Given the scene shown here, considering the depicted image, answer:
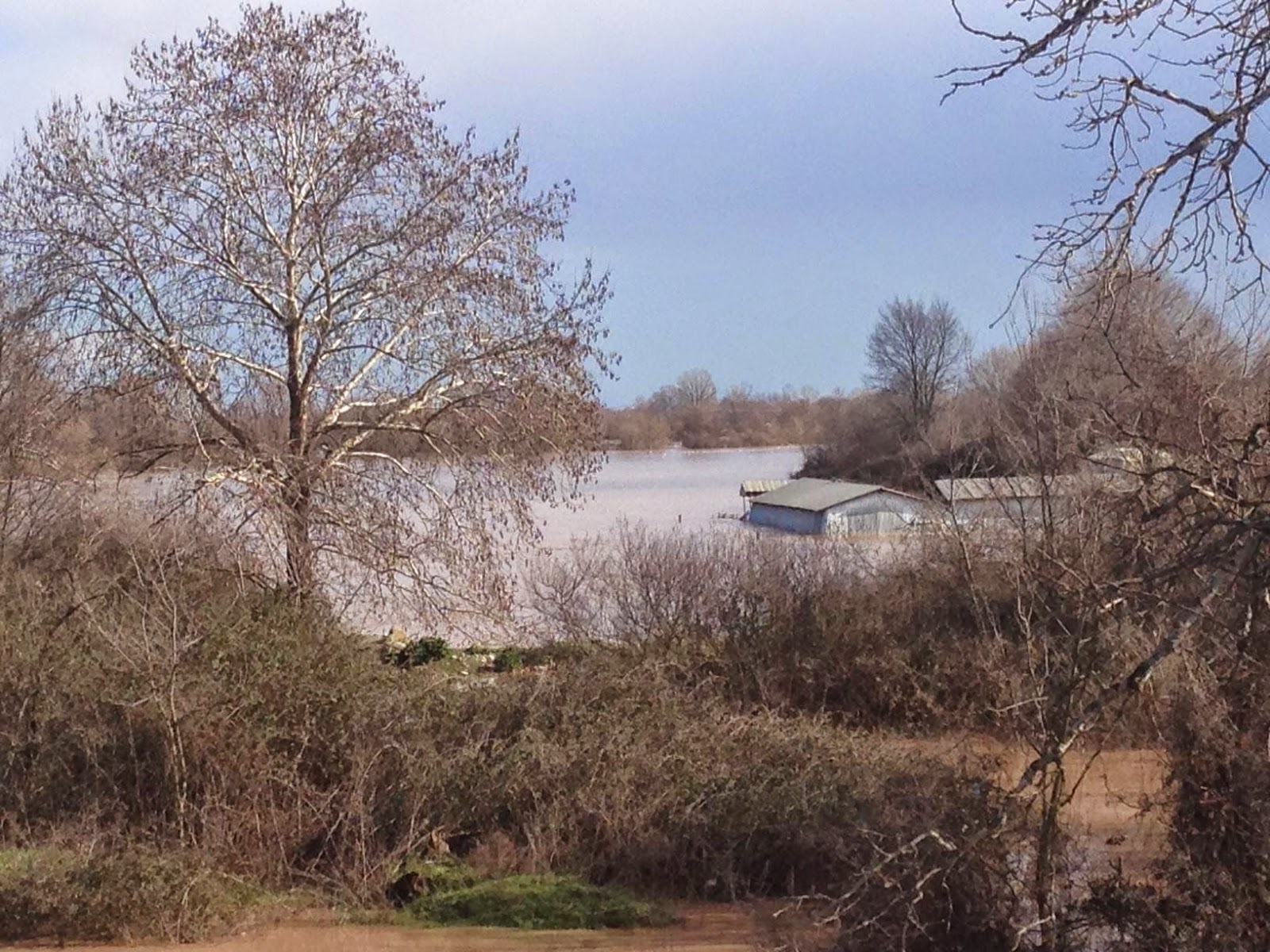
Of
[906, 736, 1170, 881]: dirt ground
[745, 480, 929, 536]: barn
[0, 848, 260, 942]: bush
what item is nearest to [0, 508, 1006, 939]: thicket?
[0, 848, 260, 942]: bush

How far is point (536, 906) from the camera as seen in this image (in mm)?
12078

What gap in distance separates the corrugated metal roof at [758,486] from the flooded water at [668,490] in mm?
334

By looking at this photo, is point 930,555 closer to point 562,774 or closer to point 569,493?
point 569,493

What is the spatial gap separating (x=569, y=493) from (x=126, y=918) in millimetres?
9999

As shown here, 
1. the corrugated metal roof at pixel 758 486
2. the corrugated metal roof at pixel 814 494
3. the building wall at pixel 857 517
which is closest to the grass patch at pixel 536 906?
the building wall at pixel 857 517

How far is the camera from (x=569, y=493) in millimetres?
20156

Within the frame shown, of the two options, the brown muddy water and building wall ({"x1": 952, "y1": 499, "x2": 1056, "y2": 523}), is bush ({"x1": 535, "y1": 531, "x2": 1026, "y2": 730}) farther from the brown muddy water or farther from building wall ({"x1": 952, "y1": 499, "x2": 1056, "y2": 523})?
the brown muddy water

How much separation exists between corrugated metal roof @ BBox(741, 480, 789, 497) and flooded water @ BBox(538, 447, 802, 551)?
1.10 feet

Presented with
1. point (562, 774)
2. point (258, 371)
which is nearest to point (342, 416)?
point (258, 371)

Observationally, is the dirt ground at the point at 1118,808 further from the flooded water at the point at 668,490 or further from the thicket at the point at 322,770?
the flooded water at the point at 668,490

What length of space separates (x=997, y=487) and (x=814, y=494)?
11281 millimetres

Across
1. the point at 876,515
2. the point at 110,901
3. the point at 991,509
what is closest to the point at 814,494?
the point at 876,515

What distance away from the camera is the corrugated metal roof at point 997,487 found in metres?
18.3

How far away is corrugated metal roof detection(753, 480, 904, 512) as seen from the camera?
2823cm
